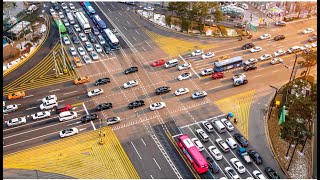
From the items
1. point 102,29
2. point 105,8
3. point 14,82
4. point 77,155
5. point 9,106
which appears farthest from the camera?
point 105,8

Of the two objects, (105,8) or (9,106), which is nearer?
(9,106)

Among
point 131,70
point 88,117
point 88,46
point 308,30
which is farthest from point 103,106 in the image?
point 308,30

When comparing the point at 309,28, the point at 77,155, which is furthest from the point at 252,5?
the point at 77,155

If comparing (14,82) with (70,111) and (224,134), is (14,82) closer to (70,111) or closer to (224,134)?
(70,111)

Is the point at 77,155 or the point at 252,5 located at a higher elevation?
the point at 252,5

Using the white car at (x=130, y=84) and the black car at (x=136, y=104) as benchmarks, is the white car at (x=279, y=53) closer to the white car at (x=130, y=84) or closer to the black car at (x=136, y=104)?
the white car at (x=130, y=84)

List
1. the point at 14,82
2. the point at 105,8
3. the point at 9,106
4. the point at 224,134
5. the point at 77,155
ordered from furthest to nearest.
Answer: the point at 105,8
the point at 14,82
the point at 9,106
the point at 224,134
the point at 77,155

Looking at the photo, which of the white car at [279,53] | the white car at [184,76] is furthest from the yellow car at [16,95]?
the white car at [279,53]

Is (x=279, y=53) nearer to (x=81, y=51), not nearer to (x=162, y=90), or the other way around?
(x=162, y=90)
